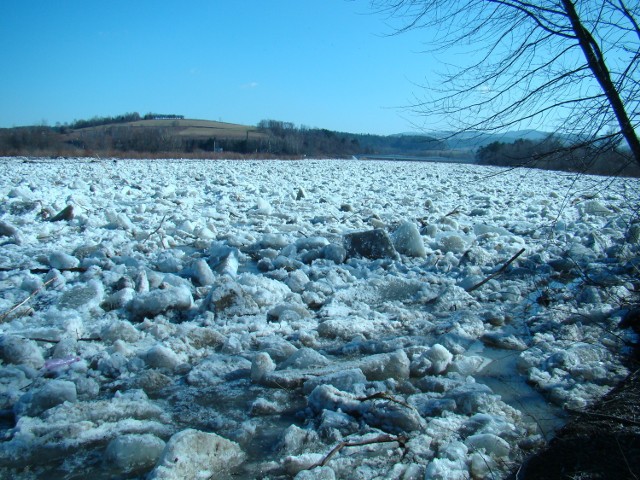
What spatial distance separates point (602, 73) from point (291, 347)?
203 cm

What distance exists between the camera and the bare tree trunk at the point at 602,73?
2113mm

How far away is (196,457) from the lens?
152cm

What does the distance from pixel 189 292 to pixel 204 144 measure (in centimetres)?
4777

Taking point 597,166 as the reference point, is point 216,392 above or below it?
below

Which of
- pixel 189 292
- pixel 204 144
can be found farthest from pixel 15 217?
pixel 204 144

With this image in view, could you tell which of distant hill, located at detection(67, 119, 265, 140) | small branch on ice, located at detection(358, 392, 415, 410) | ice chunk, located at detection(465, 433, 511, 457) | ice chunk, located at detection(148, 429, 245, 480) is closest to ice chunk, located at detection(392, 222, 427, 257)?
small branch on ice, located at detection(358, 392, 415, 410)

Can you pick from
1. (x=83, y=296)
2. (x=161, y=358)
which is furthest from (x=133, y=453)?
(x=83, y=296)

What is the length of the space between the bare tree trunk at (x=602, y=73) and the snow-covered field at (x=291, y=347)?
0.29m

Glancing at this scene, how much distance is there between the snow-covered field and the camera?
1.61 metres

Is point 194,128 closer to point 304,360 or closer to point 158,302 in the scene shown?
point 158,302

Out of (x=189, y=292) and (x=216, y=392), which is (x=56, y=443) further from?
(x=189, y=292)

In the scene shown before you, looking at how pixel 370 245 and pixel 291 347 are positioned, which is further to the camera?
pixel 370 245

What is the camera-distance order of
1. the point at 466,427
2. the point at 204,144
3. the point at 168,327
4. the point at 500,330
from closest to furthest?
the point at 466,427 < the point at 168,327 < the point at 500,330 < the point at 204,144

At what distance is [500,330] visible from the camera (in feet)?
A: 9.35
